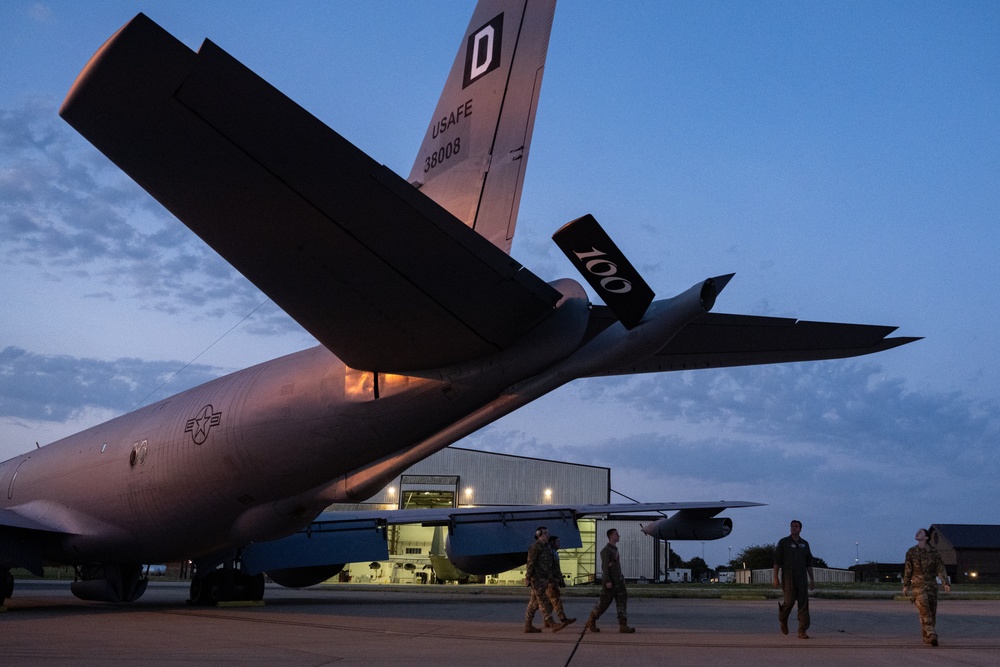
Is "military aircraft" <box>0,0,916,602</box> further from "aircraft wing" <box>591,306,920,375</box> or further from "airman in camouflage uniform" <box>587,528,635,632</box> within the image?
"airman in camouflage uniform" <box>587,528,635,632</box>

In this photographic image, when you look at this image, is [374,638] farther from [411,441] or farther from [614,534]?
[614,534]

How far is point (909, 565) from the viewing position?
10.2 metres

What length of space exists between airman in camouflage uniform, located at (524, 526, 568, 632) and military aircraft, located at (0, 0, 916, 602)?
1933 mm

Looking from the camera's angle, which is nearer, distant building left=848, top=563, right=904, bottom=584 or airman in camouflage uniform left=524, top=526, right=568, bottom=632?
airman in camouflage uniform left=524, top=526, right=568, bottom=632

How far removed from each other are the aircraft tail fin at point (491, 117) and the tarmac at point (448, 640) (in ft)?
14.2

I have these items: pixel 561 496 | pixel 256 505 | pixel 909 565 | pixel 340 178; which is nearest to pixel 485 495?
pixel 561 496

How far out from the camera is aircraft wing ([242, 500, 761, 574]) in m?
17.1

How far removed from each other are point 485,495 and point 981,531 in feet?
125

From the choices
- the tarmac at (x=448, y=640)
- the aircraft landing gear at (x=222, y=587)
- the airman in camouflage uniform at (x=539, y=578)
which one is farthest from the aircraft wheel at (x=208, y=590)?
the airman in camouflage uniform at (x=539, y=578)

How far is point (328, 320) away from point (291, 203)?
1.88 metres

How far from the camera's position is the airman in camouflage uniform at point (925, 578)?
31.4ft

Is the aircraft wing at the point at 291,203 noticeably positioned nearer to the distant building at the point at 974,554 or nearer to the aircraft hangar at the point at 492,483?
the aircraft hangar at the point at 492,483

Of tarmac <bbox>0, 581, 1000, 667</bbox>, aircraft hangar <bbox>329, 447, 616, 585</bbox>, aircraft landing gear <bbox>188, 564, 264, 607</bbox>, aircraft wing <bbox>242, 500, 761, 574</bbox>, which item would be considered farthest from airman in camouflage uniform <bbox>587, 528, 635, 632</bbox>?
aircraft hangar <bbox>329, 447, 616, 585</bbox>

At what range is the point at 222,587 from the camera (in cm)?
1684
